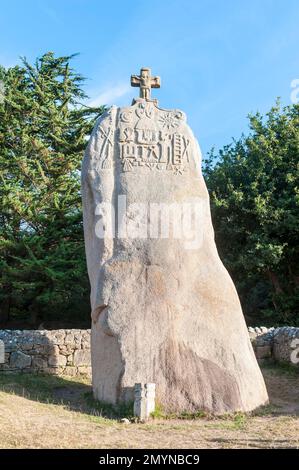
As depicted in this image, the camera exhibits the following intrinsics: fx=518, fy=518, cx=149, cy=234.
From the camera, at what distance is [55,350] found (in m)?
13.0

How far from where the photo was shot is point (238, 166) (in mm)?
18766

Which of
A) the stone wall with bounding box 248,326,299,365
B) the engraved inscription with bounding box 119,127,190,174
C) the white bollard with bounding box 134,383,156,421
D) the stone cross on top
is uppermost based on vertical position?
the stone cross on top

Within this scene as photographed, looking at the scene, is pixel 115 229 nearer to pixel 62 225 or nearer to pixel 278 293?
pixel 62 225

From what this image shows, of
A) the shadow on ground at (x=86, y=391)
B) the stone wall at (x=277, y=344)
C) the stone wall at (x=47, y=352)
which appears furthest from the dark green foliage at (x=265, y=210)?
the stone wall at (x=47, y=352)

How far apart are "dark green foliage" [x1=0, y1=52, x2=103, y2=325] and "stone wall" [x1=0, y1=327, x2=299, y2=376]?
367 centimetres

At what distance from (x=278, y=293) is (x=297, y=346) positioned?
6.33m

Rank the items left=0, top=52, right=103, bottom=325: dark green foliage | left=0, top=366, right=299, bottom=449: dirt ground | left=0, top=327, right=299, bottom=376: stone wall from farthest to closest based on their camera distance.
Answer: left=0, top=52, right=103, bottom=325: dark green foliage < left=0, top=327, right=299, bottom=376: stone wall < left=0, top=366, right=299, bottom=449: dirt ground

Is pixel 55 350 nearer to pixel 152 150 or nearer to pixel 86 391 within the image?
pixel 86 391

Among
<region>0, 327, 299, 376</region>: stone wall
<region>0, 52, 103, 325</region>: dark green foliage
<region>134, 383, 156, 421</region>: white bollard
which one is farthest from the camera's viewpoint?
<region>0, 52, 103, 325</region>: dark green foliage

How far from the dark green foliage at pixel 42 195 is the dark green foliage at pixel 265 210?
526cm

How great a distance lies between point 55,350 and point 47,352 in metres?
0.20

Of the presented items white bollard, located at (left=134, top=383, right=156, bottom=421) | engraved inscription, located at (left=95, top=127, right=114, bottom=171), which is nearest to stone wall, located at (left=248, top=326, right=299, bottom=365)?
white bollard, located at (left=134, top=383, right=156, bottom=421)

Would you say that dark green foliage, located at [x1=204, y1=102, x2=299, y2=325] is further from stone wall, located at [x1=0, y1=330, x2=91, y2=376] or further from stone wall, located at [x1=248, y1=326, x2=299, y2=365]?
stone wall, located at [x1=0, y1=330, x2=91, y2=376]

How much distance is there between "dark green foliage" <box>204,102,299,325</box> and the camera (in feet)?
56.9
